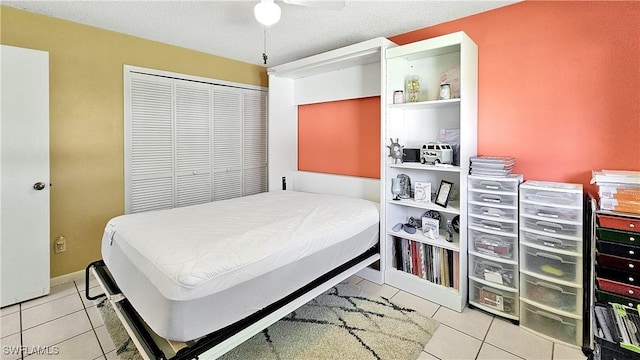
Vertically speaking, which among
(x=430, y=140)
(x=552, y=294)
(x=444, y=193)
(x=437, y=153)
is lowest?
(x=552, y=294)

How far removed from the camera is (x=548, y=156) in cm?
219

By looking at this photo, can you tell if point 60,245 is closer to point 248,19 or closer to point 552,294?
point 248,19

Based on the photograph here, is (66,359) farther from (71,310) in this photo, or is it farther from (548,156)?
(548,156)

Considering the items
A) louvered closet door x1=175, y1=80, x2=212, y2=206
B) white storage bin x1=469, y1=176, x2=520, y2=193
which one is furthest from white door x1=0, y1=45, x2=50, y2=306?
white storage bin x1=469, y1=176, x2=520, y2=193

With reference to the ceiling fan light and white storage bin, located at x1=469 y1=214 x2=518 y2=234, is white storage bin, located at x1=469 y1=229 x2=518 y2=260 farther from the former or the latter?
the ceiling fan light

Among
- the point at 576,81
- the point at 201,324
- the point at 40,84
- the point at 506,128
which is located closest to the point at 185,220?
the point at 201,324

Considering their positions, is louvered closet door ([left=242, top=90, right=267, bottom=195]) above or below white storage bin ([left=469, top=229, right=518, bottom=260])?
above

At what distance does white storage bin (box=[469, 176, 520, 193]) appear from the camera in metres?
2.08

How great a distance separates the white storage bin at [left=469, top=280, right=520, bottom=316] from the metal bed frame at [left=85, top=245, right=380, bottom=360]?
1084 millimetres

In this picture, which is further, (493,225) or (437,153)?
(437,153)

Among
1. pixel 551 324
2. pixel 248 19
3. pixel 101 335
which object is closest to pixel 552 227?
pixel 551 324

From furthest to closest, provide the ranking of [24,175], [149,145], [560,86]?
[149,145]
[24,175]
[560,86]

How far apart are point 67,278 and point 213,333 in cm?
228

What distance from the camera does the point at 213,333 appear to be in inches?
58.1
